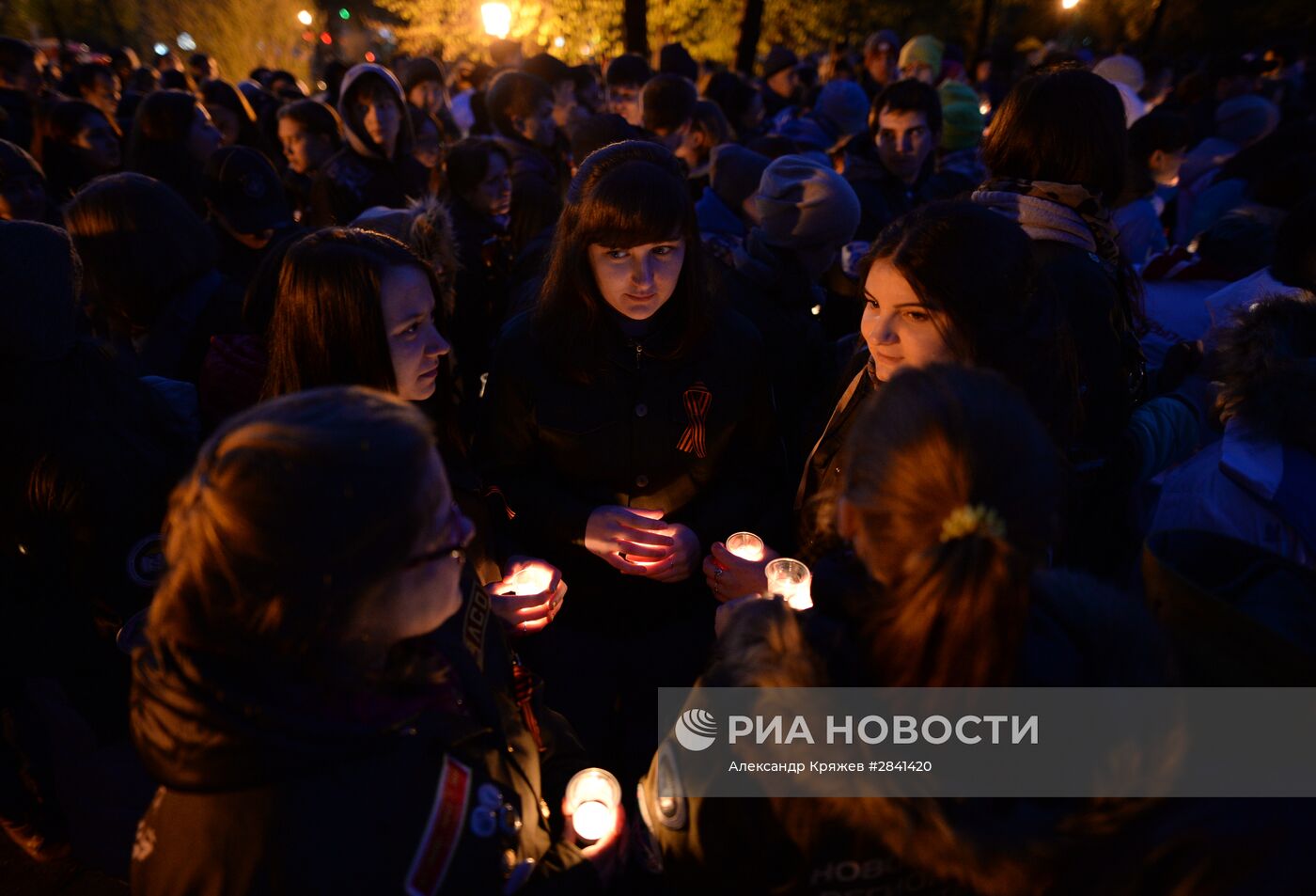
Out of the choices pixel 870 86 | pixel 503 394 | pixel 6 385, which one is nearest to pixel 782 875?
pixel 503 394

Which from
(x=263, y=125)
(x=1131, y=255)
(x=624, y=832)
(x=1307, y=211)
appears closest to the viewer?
(x=624, y=832)

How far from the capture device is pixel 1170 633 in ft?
4.73

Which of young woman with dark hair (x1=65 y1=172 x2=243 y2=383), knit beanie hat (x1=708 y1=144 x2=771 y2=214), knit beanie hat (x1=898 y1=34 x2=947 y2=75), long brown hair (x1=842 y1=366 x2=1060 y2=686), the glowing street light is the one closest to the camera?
long brown hair (x1=842 y1=366 x2=1060 y2=686)

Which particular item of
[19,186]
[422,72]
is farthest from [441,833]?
[422,72]

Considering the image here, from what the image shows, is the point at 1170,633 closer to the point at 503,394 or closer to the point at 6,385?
the point at 503,394

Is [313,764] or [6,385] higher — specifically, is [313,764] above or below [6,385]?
below

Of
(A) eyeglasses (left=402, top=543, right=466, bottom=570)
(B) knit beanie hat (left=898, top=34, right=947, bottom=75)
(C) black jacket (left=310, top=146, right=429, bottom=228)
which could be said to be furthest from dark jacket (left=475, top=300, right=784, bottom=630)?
(B) knit beanie hat (left=898, top=34, right=947, bottom=75)

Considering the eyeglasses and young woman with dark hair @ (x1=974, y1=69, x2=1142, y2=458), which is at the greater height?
young woman with dark hair @ (x1=974, y1=69, x2=1142, y2=458)

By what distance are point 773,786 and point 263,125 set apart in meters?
10.4

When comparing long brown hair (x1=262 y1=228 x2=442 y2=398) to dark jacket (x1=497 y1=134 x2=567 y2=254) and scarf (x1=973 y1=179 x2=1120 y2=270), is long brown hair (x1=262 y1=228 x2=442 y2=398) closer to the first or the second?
scarf (x1=973 y1=179 x2=1120 y2=270)

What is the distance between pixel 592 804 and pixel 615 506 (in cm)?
109

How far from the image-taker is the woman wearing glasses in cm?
116

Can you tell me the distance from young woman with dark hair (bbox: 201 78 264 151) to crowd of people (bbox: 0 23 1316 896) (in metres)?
3.94

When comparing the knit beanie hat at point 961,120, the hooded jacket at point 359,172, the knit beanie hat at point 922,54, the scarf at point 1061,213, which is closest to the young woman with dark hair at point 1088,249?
the scarf at point 1061,213
